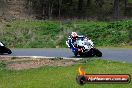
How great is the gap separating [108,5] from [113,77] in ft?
182

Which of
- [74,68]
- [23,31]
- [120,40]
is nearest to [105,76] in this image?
[74,68]

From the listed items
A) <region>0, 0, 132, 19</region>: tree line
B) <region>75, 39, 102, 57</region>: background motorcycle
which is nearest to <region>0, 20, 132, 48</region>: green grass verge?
<region>75, 39, 102, 57</region>: background motorcycle

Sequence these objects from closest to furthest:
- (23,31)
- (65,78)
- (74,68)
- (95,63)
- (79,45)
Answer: (65,78), (74,68), (95,63), (79,45), (23,31)

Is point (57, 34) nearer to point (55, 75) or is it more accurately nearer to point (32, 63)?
point (32, 63)

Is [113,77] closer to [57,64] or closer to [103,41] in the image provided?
[57,64]

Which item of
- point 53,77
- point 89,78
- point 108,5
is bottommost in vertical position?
point 108,5

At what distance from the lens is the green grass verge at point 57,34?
129 ft

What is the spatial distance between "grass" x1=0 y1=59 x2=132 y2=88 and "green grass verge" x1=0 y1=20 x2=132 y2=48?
48.1 feet

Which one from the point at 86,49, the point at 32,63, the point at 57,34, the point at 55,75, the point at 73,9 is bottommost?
the point at 73,9

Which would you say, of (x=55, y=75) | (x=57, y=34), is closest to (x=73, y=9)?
(x=57, y=34)

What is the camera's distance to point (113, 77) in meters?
12.0

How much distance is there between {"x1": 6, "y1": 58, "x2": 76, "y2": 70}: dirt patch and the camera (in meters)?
23.7

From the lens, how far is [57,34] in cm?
4212

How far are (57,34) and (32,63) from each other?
17.3m
